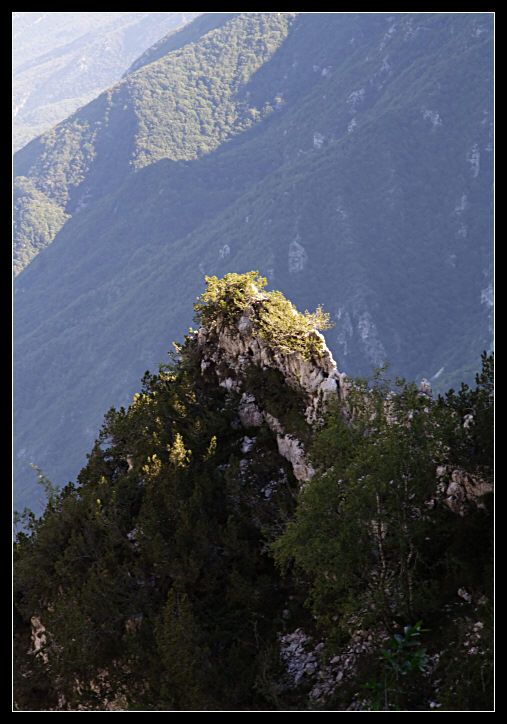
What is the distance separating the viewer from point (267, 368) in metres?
33.1

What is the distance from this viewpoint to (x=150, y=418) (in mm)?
34875

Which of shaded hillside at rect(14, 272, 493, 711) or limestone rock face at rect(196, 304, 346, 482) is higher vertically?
limestone rock face at rect(196, 304, 346, 482)

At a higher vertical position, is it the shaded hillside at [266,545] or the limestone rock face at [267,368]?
the limestone rock face at [267,368]

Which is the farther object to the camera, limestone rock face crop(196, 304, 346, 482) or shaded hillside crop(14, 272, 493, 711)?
limestone rock face crop(196, 304, 346, 482)

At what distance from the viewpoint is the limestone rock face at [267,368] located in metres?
30.2

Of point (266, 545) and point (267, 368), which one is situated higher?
point (267, 368)

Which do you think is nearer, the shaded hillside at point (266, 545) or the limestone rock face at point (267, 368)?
the shaded hillside at point (266, 545)

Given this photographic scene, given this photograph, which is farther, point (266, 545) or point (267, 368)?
point (267, 368)

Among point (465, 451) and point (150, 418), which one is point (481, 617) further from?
point (150, 418)

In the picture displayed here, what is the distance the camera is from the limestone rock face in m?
30.2

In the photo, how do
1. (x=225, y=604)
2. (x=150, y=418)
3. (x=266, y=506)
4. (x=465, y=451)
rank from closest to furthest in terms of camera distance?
1. (x=465, y=451)
2. (x=225, y=604)
3. (x=266, y=506)
4. (x=150, y=418)

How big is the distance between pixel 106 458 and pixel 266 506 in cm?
951
